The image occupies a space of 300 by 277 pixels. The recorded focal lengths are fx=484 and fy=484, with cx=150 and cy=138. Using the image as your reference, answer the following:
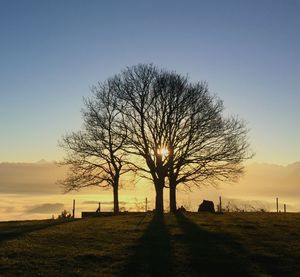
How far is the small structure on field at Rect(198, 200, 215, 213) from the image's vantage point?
4919cm

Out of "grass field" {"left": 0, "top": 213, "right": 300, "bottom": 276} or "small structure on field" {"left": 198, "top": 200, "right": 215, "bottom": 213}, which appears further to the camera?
"small structure on field" {"left": 198, "top": 200, "right": 215, "bottom": 213}

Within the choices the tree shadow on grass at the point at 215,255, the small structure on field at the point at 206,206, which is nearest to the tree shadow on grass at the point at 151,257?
the tree shadow on grass at the point at 215,255

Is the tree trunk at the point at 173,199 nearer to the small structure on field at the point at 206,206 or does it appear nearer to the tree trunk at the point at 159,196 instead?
the tree trunk at the point at 159,196

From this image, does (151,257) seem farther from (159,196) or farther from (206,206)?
(206,206)

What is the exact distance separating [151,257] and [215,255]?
3.00m

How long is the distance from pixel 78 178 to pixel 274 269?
33.5 m

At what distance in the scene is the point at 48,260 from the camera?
2039cm

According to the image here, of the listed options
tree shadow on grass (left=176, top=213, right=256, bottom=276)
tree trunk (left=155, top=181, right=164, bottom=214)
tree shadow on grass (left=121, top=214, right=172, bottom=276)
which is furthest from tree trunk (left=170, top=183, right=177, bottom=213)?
tree shadow on grass (left=121, top=214, right=172, bottom=276)

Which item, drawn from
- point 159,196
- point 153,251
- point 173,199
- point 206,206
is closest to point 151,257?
point 153,251

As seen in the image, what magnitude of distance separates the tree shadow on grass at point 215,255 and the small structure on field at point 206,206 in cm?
2005

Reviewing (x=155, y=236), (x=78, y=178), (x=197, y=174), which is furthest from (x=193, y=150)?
(x=155, y=236)

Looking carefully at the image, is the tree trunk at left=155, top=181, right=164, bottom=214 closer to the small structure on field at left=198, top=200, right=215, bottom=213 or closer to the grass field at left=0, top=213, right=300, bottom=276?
the small structure on field at left=198, top=200, right=215, bottom=213

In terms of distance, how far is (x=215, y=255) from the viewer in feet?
72.3

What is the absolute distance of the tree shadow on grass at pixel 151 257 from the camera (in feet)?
62.2
